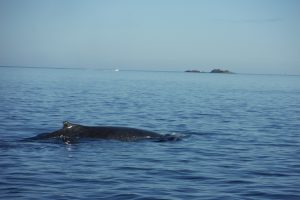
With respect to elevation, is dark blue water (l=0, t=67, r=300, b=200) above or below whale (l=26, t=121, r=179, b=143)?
below

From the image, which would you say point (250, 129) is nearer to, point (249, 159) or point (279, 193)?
point (249, 159)

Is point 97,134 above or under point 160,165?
above

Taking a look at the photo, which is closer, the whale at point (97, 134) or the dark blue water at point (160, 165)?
the dark blue water at point (160, 165)

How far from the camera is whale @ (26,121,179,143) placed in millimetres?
18453

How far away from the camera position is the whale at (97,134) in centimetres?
1845

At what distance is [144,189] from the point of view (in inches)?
450

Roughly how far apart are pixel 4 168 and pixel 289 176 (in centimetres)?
731

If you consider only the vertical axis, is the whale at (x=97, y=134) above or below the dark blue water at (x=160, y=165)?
above

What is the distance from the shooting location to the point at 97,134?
18.9 m

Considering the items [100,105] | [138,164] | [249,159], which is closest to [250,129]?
[249,159]

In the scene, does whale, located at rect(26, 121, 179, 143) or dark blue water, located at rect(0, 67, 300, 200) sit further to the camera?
whale, located at rect(26, 121, 179, 143)

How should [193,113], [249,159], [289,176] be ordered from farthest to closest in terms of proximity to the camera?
1. [193,113]
2. [249,159]
3. [289,176]

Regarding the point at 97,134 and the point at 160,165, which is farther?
the point at 97,134

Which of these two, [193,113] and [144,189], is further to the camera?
[193,113]
